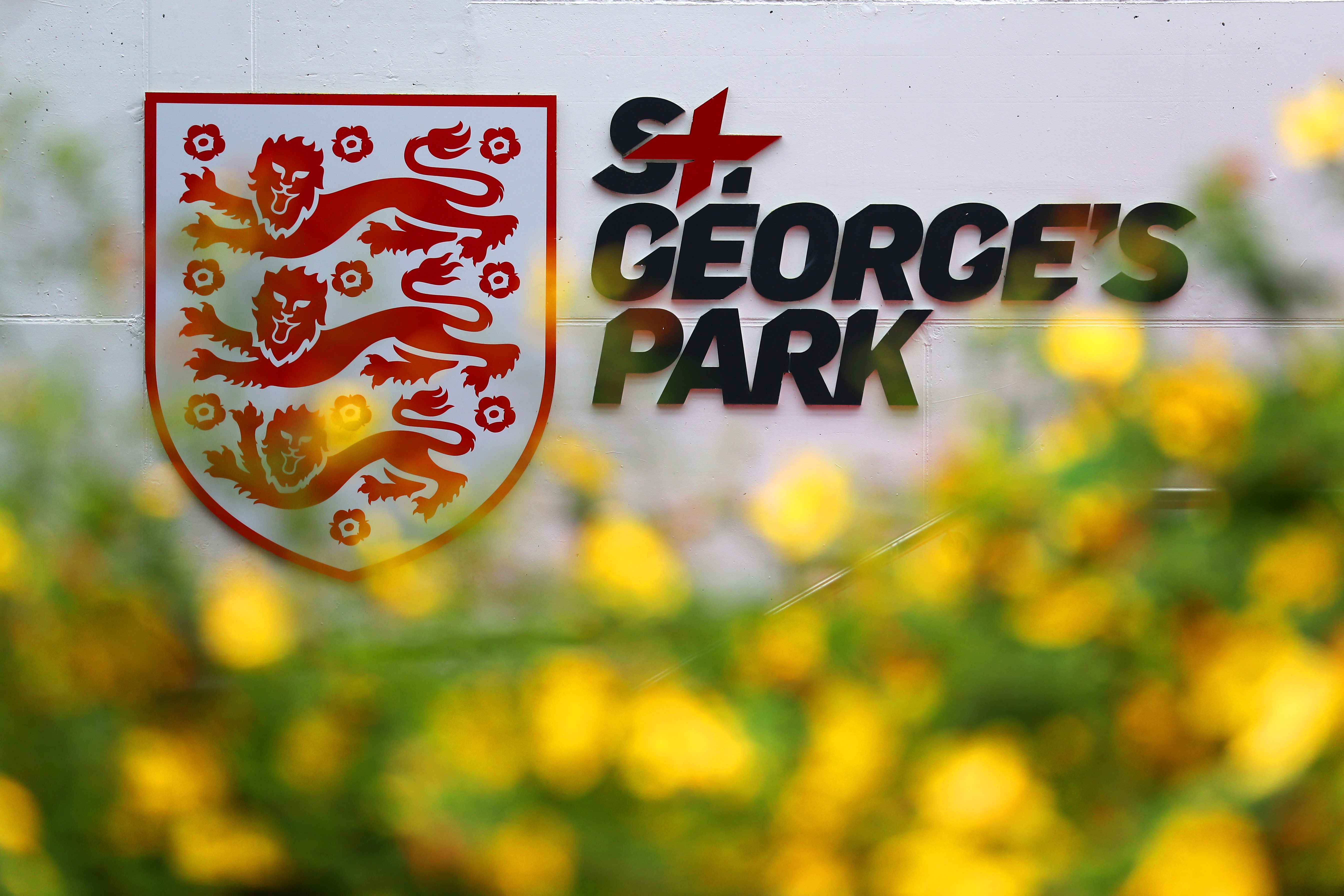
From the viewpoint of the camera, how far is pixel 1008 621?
50 cm

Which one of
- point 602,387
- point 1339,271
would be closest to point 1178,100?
point 602,387

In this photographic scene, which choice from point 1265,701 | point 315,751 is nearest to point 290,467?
point 315,751

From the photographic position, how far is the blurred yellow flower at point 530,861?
0.45m

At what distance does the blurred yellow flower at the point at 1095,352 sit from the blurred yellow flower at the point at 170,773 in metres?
0.50

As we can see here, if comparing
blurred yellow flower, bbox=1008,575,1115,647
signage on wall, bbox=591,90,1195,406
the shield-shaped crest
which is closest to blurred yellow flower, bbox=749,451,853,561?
blurred yellow flower, bbox=1008,575,1115,647

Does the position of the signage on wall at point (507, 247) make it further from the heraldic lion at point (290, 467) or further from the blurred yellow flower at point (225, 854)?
the blurred yellow flower at point (225, 854)

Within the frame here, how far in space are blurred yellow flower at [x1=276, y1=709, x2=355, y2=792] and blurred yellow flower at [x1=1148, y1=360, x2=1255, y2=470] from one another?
452 mm

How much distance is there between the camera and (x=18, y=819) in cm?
49

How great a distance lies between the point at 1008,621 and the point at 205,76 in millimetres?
2515

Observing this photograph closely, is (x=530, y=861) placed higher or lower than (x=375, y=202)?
lower

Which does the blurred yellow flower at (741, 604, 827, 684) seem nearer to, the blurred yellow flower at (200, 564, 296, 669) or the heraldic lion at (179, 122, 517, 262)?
the blurred yellow flower at (200, 564, 296, 669)

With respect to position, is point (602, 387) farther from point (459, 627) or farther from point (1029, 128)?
point (1029, 128)

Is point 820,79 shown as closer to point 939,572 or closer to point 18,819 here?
point 939,572

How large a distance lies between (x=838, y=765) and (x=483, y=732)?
0.17m
